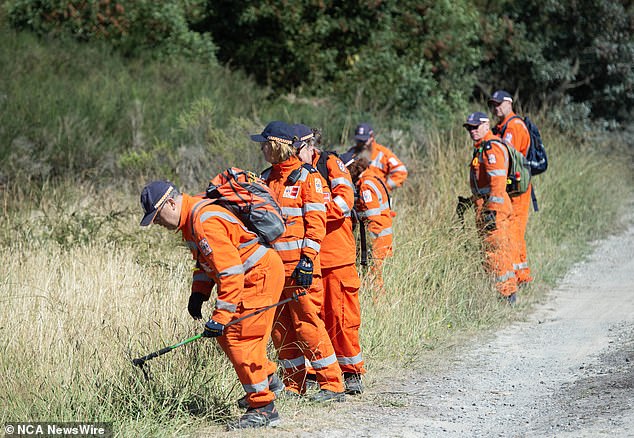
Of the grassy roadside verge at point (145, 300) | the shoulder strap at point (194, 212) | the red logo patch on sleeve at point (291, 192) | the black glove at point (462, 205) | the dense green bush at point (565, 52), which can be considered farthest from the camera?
the dense green bush at point (565, 52)

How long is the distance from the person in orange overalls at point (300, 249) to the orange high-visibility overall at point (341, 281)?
0.80 ft

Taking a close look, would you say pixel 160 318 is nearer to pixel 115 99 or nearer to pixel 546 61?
pixel 115 99

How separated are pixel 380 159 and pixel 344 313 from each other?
14.6 ft

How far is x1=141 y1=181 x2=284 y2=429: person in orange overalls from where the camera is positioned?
5641 millimetres

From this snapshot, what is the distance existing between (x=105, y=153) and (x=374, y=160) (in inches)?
195

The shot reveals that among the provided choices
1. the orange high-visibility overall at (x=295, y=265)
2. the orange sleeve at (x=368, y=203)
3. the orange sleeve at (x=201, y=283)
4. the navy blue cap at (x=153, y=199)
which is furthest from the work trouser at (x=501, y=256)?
the navy blue cap at (x=153, y=199)

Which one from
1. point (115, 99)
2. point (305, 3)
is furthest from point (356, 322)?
point (305, 3)

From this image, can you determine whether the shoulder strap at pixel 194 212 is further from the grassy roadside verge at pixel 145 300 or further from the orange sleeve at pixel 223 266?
the grassy roadside verge at pixel 145 300

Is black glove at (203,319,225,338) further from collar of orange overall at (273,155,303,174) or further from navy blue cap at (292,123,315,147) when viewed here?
navy blue cap at (292,123,315,147)

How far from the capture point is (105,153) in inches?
569

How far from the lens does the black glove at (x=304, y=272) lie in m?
6.41

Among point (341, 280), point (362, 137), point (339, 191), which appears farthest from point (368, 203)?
point (362, 137)

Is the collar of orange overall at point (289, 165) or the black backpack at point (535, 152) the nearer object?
the collar of orange overall at point (289, 165)

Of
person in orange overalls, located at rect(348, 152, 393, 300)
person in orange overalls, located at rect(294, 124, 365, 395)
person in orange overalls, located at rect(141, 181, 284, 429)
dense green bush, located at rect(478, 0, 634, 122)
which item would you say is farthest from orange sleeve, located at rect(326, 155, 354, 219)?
dense green bush, located at rect(478, 0, 634, 122)
